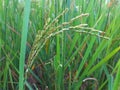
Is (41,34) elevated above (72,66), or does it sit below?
above

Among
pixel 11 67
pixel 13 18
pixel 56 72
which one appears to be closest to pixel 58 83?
pixel 56 72

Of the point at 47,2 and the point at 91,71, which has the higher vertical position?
the point at 47,2

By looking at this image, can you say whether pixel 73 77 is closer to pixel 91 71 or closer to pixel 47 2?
pixel 91 71

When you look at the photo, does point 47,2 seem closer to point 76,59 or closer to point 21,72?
point 76,59

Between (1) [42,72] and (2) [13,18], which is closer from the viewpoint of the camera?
(1) [42,72]

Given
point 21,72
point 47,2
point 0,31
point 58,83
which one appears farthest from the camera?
point 47,2

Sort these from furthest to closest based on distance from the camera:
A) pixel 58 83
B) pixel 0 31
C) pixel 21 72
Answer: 1. pixel 0 31
2. pixel 58 83
3. pixel 21 72

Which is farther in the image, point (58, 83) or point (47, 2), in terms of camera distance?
point (47, 2)

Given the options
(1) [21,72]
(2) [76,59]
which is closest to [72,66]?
(2) [76,59]

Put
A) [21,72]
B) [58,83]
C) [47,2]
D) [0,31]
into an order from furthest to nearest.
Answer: [47,2], [0,31], [58,83], [21,72]
